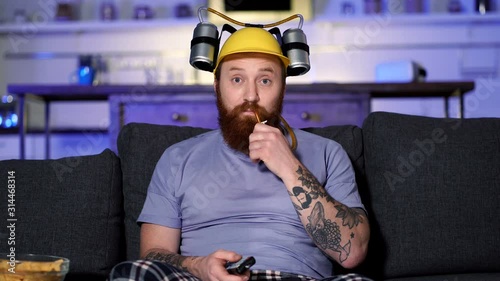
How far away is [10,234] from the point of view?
5.76ft

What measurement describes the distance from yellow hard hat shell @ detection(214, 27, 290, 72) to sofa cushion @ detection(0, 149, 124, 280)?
488mm

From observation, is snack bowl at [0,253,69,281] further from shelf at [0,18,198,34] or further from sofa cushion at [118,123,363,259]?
shelf at [0,18,198,34]

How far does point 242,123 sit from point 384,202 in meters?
0.47

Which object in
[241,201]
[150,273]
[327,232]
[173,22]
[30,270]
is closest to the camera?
[30,270]

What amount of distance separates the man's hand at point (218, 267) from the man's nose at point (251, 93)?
46 cm

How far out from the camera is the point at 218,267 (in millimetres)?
1378

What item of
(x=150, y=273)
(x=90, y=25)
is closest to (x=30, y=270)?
(x=150, y=273)

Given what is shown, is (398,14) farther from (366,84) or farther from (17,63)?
(17,63)

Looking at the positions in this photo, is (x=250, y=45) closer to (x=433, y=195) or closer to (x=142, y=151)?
(x=142, y=151)

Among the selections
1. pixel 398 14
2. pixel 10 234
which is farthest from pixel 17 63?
pixel 10 234

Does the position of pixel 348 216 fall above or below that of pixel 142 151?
below

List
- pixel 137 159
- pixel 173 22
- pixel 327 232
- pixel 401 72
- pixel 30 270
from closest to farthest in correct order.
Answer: pixel 30 270 < pixel 327 232 < pixel 137 159 < pixel 401 72 < pixel 173 22

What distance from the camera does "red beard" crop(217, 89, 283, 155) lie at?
1714 mm

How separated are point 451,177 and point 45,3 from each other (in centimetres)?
413
